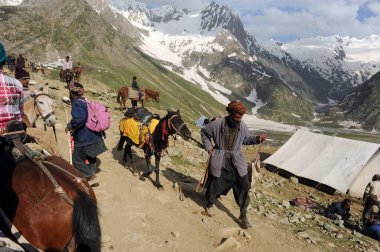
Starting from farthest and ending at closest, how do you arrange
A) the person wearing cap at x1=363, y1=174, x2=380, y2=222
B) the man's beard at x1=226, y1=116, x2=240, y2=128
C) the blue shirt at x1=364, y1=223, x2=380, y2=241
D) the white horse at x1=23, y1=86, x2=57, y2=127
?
the person wearing cap at x1=363, y1=174, x2=380, y2=222 < the blue shirt at x1=364, y1=223, x2=380, y2=241 < the man's beard at x1=226, y1=116, x2=240, y2=128 < the white horse at x1=23, y1=86, x2=57, y2=127

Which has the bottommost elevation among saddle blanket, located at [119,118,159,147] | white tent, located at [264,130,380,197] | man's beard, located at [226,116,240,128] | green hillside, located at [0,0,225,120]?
green hillside, located at [0,0,225,120]

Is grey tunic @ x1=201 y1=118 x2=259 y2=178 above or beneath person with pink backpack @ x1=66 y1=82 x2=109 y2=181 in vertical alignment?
above

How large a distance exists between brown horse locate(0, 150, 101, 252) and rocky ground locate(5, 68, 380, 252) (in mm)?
2840

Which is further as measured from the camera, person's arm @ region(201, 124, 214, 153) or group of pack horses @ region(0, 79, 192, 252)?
person's arm @ region(201, 124, 214, 153)

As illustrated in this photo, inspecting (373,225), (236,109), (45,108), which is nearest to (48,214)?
(45,108)

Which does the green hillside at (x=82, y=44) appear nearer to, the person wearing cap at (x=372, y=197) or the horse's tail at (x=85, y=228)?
the person wearing cap at (x=372, y=197)

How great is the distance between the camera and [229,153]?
8664 mm

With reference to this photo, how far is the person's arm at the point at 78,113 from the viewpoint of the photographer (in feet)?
25.5

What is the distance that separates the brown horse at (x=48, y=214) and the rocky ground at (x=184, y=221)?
9.32 feet

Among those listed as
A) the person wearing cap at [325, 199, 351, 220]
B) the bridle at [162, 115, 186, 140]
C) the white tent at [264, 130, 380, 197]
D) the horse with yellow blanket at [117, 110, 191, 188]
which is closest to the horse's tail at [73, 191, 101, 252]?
the horse with yellow blanket at [117, 110, 191, 188]

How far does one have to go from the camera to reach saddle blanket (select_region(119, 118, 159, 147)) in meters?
11.0

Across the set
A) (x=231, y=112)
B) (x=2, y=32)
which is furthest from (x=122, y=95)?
(x=2, y=32)

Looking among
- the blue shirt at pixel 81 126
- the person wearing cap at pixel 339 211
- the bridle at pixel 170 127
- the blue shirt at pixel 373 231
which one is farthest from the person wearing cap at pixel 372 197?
the blue shirt at pixel 81 126

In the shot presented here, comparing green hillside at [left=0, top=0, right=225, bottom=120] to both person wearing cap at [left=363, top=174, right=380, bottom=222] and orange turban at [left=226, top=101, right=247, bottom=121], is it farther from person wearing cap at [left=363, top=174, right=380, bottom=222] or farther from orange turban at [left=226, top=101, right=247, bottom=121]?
Result: orange turban at [left=226, top=101, right=247, bottom=121]
